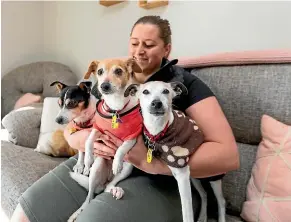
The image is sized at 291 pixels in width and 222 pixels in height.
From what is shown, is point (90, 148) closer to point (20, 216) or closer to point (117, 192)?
point (117, 192)

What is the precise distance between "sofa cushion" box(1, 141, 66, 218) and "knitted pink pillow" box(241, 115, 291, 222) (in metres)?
0.90

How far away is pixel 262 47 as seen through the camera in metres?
1.57

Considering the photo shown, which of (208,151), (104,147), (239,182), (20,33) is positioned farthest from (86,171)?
(20,33)

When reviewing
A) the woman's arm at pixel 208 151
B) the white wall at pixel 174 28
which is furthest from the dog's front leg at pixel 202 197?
the white wall at pixel 174 28

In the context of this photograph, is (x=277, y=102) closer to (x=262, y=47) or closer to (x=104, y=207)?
(x=262, y=47)

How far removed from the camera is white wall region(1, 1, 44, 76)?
276 centimetres

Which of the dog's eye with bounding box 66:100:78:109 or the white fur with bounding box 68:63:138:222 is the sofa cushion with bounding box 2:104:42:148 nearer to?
the dog's eye with bounding box 66:100:78:109

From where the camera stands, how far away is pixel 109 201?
983 millimetres

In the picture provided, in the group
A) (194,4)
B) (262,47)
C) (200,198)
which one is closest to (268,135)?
(200,198)

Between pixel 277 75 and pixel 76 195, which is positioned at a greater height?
pixel 277 75

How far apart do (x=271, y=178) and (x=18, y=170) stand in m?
1.07

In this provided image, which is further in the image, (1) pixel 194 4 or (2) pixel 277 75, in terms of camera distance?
(1) pixel 194 4

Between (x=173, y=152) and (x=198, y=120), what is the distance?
191 millimetres

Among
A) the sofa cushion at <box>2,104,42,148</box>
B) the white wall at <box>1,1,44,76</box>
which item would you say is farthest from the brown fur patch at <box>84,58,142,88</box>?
the white wall at <box>1,1,44,76</box>
